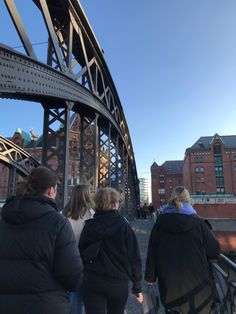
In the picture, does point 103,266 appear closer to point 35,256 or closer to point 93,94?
point 35,256

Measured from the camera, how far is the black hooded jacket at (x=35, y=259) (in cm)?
187

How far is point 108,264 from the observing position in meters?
2.78

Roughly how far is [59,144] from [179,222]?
506 cm

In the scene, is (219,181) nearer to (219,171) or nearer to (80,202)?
(219,171)

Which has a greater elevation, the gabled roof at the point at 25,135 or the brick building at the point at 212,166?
the gabled roof at the point at 25,135

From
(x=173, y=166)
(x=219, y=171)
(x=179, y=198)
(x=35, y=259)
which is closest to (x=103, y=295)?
(x=35, y=259)

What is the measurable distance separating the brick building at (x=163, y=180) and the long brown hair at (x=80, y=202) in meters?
96.6

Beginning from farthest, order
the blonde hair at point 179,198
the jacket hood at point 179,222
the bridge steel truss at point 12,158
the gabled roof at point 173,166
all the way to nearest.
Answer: the gabled roof at point 173,166, the bridge steel truss at point 12,158, the blonde hair at point 179,198, the jacket hood at point 179,222

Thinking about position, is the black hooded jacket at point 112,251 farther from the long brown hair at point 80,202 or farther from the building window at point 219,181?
the building window at point 219,181

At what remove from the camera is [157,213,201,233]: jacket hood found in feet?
9.52

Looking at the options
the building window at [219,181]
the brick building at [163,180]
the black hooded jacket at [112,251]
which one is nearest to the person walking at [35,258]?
the black hooded jacket at [112,251]

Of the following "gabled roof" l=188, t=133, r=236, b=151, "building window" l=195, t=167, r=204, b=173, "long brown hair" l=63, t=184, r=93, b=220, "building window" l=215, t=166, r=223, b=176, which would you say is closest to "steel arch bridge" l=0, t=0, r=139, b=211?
"long brown hair" l=63, t=184, r=93, b=220

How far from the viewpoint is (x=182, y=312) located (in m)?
2.90

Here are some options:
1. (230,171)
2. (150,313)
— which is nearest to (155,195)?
(230,171)
